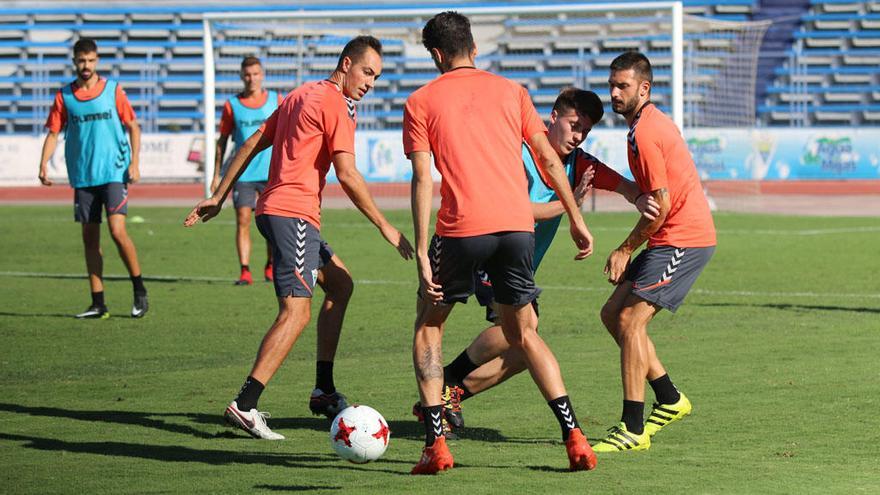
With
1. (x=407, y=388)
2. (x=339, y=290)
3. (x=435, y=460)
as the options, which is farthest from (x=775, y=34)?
(x=435, y=460)

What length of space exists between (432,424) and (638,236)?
135 centimetres

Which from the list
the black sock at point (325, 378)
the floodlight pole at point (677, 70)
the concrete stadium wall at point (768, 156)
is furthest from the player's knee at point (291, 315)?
the concrete stadium wall at point (768, 156)

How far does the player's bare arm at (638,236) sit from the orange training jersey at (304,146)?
1.51m

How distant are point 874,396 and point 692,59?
812 inches

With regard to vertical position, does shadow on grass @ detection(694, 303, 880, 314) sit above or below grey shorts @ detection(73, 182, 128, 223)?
below

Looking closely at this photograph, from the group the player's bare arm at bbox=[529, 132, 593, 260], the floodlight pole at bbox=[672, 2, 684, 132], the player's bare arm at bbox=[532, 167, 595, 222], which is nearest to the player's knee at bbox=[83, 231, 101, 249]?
the player's bare arm at bbox=[532, 167, 595, 222]

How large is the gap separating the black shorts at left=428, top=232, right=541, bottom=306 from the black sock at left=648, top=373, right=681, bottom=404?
115 cm

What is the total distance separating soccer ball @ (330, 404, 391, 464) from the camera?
243 inches

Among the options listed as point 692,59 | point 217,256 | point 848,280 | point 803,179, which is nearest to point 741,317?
point 848,280

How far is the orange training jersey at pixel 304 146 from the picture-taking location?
23.3 ft

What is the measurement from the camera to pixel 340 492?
18.7 ft

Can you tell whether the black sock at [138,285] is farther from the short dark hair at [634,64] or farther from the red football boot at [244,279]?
the short dark hair at [634,64]

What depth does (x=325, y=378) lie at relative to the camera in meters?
7.60

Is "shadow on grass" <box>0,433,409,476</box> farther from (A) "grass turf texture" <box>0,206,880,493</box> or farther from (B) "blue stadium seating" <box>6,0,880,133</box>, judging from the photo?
(B) "blue stadium seating" <box>6,0,880,133</box>
